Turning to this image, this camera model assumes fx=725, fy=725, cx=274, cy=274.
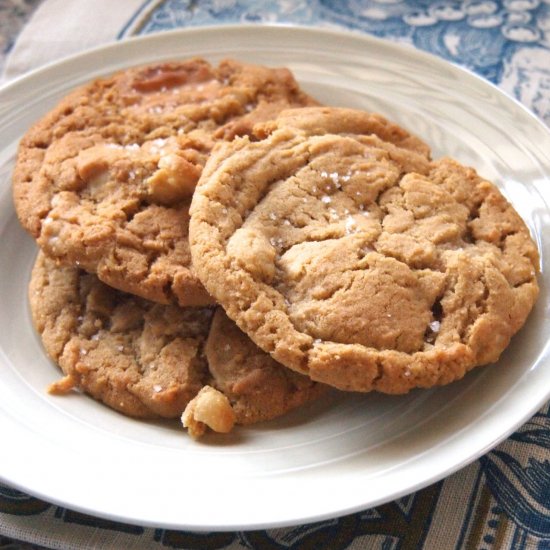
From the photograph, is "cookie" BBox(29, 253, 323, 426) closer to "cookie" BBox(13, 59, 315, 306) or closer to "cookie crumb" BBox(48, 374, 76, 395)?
"cookie crumb" BBox(48, 374, 76, 395)

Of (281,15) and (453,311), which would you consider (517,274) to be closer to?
(453,311)

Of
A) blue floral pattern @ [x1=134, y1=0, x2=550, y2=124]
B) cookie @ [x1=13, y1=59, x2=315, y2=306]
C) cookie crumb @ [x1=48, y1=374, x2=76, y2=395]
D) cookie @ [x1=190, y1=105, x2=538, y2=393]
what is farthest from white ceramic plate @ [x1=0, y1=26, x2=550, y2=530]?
blue floral pattern @ [x1=134, y1=0, x2=550, y2=124]

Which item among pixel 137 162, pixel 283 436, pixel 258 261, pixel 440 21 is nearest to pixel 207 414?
pixel 283 436

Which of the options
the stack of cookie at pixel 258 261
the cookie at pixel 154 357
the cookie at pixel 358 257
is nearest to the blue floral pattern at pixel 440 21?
the stack of cookie at pixel 258 261

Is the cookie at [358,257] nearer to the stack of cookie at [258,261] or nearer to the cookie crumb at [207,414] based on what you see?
the stack of cookie at [258,261]

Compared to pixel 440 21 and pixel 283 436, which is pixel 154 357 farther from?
pixel 440 21

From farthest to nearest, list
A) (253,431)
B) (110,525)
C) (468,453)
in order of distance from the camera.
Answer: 1. (253,431)
2. (110,525)
3. (468,453)

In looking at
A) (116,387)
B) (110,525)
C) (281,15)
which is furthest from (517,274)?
(281,15)
